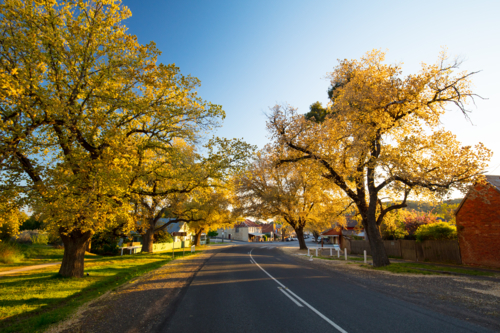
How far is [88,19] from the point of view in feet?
33.6

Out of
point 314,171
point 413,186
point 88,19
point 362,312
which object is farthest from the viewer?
point 314,171

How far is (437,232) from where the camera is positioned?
20391 mm

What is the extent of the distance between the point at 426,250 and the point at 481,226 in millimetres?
4826

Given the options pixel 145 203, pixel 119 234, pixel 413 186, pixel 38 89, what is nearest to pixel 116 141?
pixel 38 89

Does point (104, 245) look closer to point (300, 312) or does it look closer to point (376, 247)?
point (376, 247)

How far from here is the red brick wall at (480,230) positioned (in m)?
16.2

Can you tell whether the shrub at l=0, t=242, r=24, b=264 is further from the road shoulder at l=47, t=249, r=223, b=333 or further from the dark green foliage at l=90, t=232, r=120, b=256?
the road shoulder at l=47, t=249, r=223, b=333

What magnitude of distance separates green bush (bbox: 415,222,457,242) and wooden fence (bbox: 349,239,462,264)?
0.51 meters

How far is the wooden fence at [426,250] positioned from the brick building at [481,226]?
0.73m

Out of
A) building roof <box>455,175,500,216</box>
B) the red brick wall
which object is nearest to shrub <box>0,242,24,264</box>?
the red brick wall

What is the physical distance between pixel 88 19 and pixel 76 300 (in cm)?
1029

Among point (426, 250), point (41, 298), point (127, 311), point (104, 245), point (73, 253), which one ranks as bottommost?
point (104, 245)

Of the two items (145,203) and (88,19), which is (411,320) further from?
(145,203)

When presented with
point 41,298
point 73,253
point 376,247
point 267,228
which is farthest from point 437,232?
point 267,228
